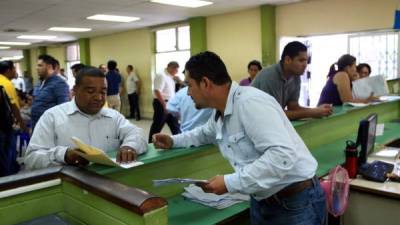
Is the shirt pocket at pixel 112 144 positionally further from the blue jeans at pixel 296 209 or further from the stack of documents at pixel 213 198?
the blue jeans at pixel 296 209

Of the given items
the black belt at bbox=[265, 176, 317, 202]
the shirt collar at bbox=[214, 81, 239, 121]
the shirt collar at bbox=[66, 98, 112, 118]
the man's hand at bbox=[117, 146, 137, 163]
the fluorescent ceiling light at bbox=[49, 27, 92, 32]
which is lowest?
the black belt at bbox=[265, 176, 317, 202]

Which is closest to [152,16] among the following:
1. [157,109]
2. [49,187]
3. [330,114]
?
[157,109]

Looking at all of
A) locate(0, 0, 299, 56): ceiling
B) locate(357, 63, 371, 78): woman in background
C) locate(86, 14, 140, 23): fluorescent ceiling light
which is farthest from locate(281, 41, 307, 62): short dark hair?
locate(86, 14, 140, 23): fluorescent ceiling light

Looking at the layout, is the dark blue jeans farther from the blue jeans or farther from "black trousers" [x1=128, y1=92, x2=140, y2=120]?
"black trousers" [x1=128, y1=92, x2=140, y2=120]

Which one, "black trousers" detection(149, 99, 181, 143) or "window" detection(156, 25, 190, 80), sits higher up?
"window" detection(156, 25, 190, 80)

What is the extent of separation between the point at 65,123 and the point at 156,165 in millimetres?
479

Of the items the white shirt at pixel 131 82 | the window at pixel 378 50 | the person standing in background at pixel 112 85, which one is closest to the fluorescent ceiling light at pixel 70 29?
the white shirt at pixel 131 82

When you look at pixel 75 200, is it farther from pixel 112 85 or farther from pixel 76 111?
pixel 112 85

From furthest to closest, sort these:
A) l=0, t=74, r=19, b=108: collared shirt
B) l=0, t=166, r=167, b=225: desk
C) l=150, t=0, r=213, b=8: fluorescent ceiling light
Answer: l=150, t=0, r=213, b=8: fluorescent ceiling light, l=0, t=74, r=19, b=108: collared shirt, l=0, t=166, r=167, b=225: desk

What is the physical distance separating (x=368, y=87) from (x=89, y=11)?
5106 mm

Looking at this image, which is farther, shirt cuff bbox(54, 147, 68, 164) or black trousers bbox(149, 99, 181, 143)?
black trousers bbox(149, 99, 181, 143)

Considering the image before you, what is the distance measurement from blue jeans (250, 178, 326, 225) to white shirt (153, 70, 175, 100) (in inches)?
161

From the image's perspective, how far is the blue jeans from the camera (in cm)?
141

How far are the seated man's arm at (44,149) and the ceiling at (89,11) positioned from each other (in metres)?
4.65
